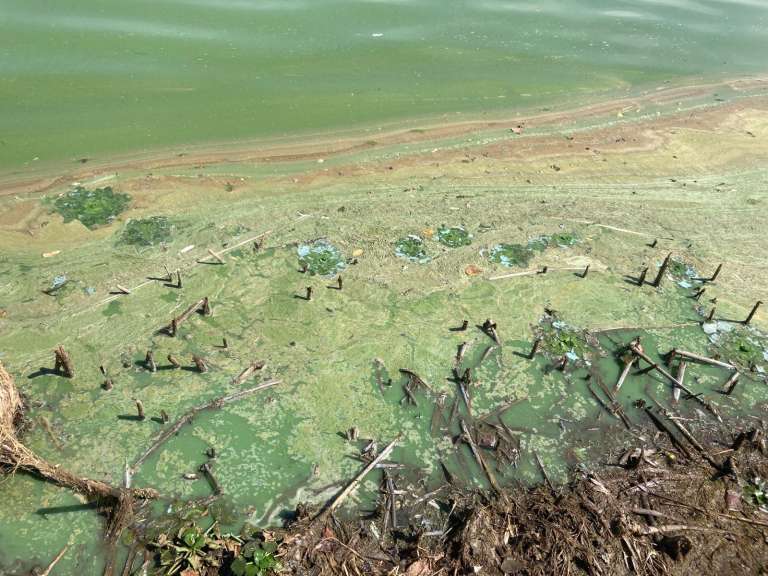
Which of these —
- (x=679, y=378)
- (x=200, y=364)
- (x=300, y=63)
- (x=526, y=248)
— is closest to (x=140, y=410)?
(x=200, y=364)

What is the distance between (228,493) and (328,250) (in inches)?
88.2

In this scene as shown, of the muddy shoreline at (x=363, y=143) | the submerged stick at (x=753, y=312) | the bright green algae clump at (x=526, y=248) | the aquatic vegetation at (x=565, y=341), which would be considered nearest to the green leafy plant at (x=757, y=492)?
the aquatic vegetation at (x=565, y=341)

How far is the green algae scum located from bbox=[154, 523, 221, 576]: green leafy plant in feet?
0.04

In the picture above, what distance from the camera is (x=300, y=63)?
24.9ft

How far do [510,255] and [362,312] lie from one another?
1488 millimetres

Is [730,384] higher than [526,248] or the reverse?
the reverse

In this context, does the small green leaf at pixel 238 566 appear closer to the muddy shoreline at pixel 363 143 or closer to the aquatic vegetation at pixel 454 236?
the aquatic vegetation at pixel 454 236

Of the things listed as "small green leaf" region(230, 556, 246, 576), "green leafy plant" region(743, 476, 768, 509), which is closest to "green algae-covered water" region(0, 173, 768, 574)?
"small green leaf" region(230, 556, 246, 576)

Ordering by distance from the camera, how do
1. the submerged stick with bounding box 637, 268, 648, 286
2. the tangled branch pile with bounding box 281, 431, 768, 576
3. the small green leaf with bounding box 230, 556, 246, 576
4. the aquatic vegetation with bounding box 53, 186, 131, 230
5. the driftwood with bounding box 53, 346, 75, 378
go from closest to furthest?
the small green leaf with bounding box 230, 556, 246, 576 < the tangled branch pile with bounding box 281, 431, 768, 576 < the driftwood with bounding box 53, 346, 75, 378 < the submerged stick with bounding box 637, 268, 648, 286 < the aquatic vegetation with bounding box 53, 186, 131, 230

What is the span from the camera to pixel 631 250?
5.19 meters

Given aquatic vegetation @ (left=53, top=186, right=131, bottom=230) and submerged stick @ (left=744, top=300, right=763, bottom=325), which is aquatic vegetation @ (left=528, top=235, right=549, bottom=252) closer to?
submerged stick @ (left=744, top=300, right=763, bottom=325)

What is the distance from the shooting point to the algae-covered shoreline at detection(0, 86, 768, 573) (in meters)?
3.52

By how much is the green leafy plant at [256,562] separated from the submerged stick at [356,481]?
1.10ft

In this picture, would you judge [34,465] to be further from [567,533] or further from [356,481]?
[567,533]
